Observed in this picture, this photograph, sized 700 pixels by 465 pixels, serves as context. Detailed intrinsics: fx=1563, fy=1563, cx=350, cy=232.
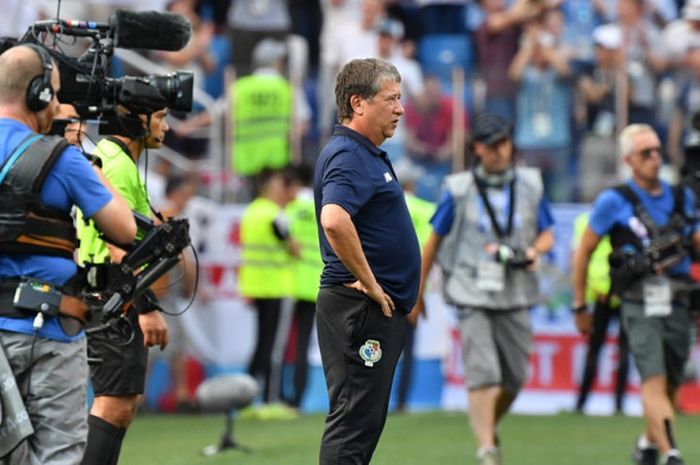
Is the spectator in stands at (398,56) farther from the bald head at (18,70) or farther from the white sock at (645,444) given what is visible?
the bald head at (18,70)

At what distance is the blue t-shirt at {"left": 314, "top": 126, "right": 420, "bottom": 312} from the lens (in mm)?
7098

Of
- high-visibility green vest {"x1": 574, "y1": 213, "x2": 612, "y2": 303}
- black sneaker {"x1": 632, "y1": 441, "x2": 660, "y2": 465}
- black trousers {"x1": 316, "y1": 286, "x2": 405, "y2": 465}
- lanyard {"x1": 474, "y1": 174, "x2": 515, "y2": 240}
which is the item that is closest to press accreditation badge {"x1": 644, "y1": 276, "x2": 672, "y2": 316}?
black sneaker {"x1": 632, "y1": 441, "x2": 660, "y2": 465}

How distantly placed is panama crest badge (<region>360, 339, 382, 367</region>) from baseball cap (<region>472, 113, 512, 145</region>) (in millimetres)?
3430

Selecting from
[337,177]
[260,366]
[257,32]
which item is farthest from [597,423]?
[337,177]

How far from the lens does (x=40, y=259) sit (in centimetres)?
631

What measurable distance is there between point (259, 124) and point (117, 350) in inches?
335

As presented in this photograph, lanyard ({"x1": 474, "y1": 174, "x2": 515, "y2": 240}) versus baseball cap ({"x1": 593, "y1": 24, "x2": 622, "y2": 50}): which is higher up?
baseball cap ({"x1": 593, "y1": 24, "x2": 622, "y2": 50})

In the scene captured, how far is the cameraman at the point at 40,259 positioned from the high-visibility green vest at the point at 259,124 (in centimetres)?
965

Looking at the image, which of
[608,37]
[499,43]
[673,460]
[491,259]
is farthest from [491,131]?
[499,43]

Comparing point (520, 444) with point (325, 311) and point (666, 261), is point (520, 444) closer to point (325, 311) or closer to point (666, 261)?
point (666, 261)

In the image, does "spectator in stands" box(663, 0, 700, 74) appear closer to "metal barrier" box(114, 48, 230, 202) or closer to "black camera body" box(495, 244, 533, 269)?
"metal barrier" box(114, 48, 230, 202)

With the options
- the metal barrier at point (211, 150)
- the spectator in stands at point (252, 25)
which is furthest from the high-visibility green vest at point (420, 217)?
the spectator in stands at point (252, 25)

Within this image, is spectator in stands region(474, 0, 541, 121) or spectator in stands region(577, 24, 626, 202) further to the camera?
spectator in stands region(474, 0, 541, 121)

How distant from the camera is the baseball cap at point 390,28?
16.7 metres
